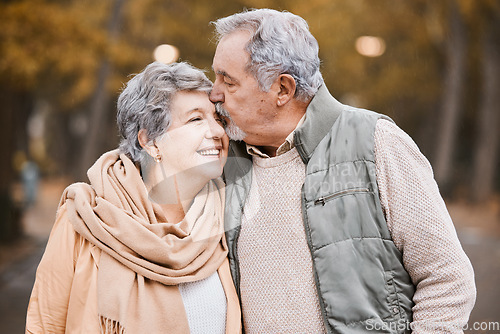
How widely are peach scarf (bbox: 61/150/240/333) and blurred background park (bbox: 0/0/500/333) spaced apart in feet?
19.0

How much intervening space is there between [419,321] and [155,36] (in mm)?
18934

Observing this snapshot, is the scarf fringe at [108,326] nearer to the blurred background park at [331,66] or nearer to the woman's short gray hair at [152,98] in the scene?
the woman's short gray hair at [152,98]

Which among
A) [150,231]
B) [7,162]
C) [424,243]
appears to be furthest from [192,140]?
[7,162]

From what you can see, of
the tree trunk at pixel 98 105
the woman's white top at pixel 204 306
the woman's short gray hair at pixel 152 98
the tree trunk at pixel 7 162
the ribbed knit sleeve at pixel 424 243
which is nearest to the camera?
the ribbed knit sleeve at pixel 424 243

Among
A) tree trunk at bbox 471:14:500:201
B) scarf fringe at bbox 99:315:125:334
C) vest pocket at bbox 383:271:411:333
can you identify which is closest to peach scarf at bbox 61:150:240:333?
scarf fringe at bbox 99:315:125:334

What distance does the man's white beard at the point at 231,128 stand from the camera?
323cm

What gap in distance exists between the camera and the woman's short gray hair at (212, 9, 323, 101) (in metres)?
3.09

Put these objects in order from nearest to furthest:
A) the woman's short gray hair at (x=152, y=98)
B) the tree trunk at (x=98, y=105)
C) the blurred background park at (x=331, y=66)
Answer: the woman's short gray hair at (x=152, y=98) < the blurred background park at (x=331, y=66) < the tree trunk at (x=98, y=105)

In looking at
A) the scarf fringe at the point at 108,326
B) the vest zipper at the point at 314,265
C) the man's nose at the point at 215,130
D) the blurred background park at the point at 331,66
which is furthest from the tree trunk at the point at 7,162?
the vest zipper at the point at 314,265

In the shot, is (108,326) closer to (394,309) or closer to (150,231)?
(150,231)

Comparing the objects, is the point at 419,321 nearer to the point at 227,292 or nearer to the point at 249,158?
the point at 227,292

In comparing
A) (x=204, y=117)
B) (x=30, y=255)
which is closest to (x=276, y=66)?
(x=204, y=117)

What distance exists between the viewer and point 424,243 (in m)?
2.84

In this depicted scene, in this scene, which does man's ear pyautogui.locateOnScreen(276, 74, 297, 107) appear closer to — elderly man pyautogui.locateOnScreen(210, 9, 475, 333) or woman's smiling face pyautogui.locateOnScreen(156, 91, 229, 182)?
elderly man pyautogui.locateOnScreen(210, 9, 475, 333)
